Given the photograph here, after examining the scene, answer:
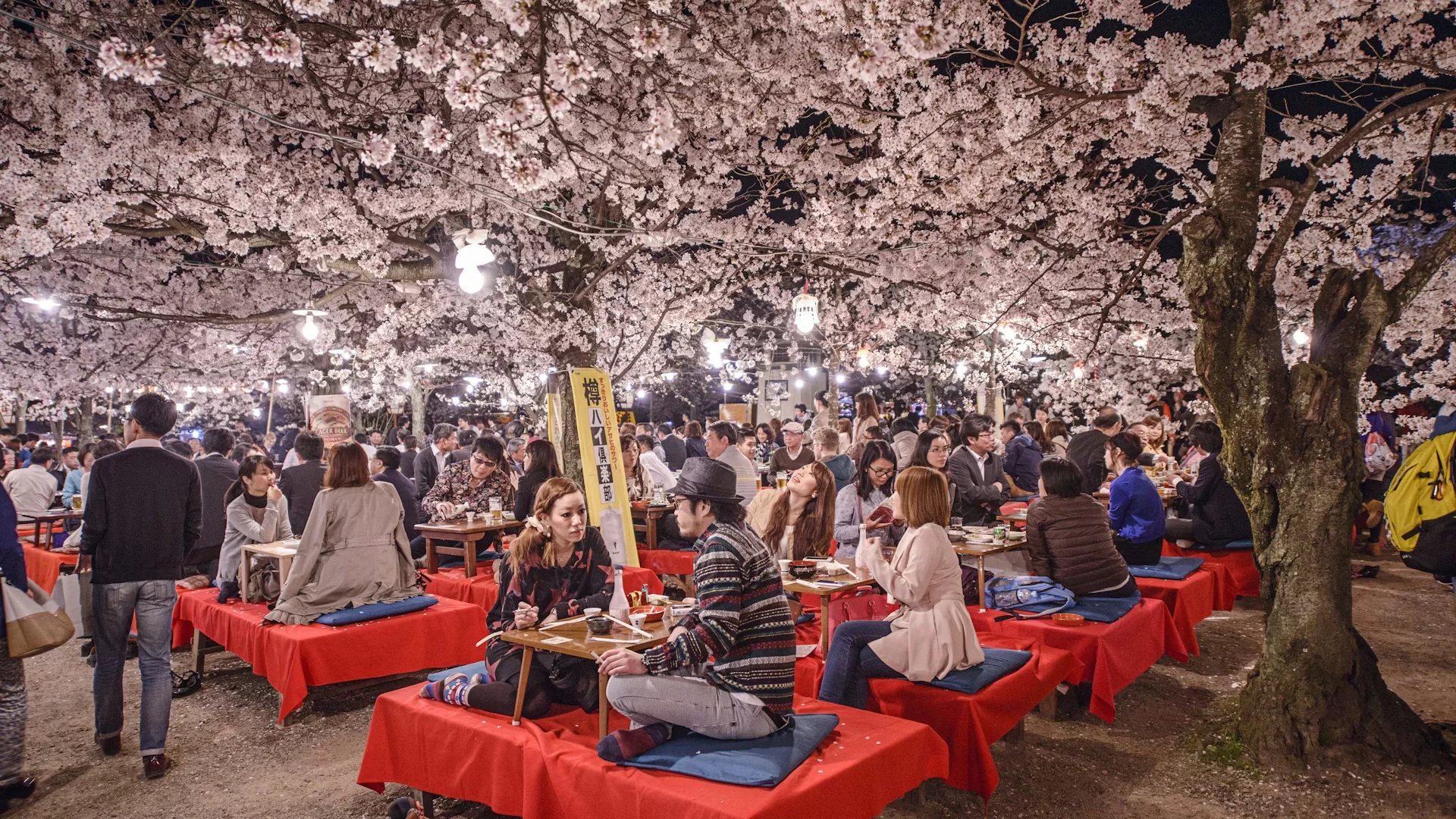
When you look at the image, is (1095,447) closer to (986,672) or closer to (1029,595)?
(1029,595)

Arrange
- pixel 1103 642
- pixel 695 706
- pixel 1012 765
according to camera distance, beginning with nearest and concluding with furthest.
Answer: pixel 695 706
pixel 1012 765
pixel 1103 642

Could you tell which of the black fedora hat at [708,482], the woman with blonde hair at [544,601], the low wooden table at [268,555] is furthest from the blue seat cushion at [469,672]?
the low wooden table at [268,555]

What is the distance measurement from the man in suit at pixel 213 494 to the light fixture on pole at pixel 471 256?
283cm

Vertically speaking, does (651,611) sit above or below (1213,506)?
below

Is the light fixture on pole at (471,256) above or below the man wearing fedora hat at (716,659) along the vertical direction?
above

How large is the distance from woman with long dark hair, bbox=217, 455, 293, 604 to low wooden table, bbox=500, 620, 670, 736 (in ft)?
13.2

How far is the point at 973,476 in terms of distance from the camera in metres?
8.55

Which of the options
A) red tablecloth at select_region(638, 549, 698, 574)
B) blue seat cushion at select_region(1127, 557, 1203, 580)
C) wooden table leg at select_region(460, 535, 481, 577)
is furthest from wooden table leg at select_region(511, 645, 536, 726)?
blue seat cushion at select_region(1127, 557, 1203, 580)

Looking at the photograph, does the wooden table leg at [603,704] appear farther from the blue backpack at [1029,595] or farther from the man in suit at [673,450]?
the man in suit at [673,450]

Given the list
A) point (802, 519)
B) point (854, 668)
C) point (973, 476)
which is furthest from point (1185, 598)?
point (854, 668)

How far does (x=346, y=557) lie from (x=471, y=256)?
3705 mm

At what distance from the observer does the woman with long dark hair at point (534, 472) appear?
298 inches

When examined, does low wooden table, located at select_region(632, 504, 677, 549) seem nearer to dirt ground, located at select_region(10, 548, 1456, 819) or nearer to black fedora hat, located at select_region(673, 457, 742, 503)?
dirt ground, located at select_region(10, 548, 1456, 819)

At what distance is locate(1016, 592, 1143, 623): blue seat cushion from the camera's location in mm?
5516
